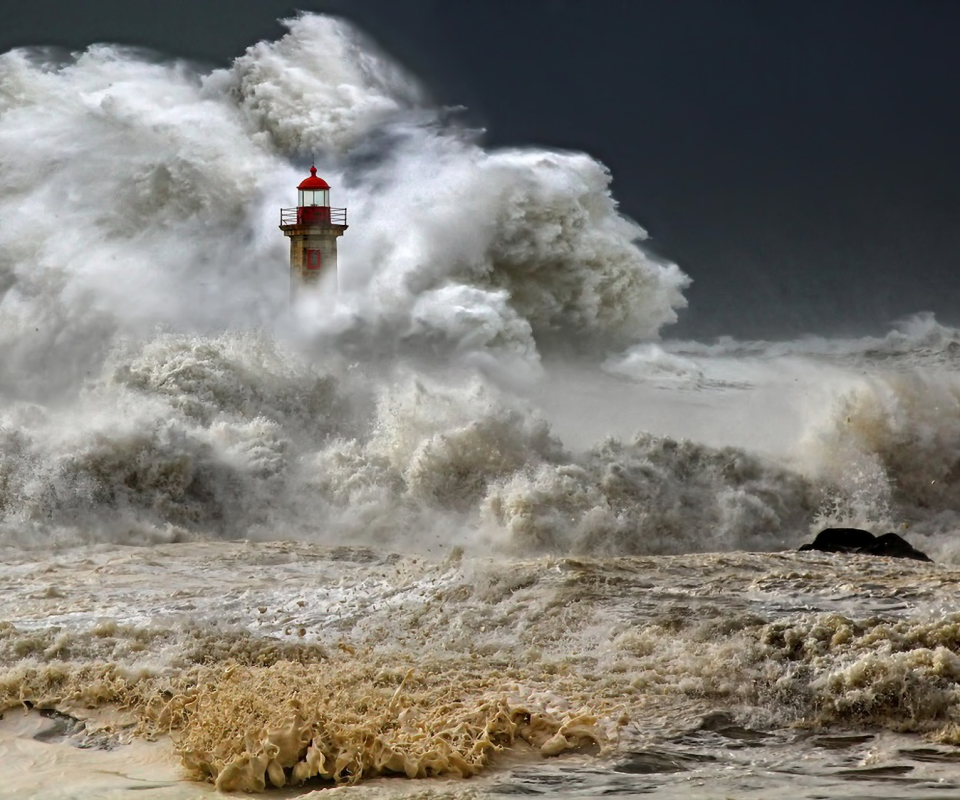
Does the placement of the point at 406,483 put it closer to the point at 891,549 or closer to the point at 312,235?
the point at 891,549

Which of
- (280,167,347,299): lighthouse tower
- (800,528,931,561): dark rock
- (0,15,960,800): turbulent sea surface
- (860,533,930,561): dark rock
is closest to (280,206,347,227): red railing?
(280,167,347,299): lighthouse tower

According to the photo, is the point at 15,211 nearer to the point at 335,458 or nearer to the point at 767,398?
the point at 335,458

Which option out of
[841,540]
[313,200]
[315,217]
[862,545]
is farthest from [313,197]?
[862,545]

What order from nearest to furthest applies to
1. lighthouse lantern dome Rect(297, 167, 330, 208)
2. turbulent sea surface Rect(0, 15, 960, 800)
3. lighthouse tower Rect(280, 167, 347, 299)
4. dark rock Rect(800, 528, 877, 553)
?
turbulent sea surface Rect(0, 15, 960, 800)
dark rock Rect(800, 528, 877, 553)
lighthouse tower Rect(280, 167, 347, 299)
lighthouse lantern dome Rect(297, 167, 330, 208)

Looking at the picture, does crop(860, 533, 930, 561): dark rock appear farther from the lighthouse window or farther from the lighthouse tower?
the lighthouse window

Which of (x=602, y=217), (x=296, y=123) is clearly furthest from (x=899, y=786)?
(x=296, y=123)

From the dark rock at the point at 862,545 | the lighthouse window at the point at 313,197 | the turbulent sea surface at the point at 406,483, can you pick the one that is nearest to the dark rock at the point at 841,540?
the dark rock at the point at 862,545

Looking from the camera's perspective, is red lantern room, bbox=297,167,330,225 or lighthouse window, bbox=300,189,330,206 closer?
red lantern room, bbox=297,167,330,225

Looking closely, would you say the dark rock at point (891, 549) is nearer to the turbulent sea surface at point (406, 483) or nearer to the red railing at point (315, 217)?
the turbulent sea surface at point (406, 483)
